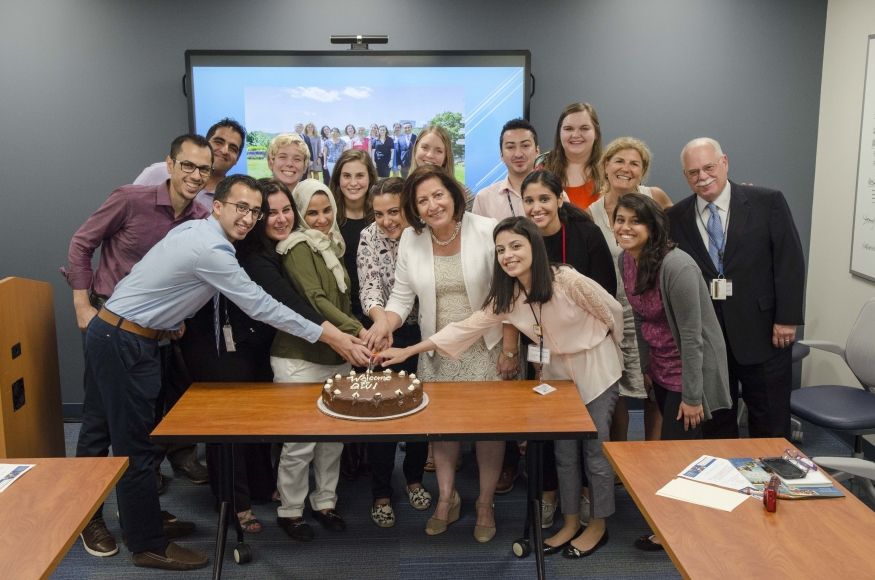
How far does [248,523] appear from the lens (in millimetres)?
3678

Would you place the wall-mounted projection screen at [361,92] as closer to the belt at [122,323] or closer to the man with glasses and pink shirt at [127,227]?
the man with glasses and pink shirt at [127,227]

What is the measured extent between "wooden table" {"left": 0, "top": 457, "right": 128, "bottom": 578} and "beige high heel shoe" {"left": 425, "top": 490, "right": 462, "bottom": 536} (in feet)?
5.17

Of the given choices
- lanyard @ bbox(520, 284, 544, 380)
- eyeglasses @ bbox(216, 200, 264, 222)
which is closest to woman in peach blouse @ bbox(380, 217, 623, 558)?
lanyard @ bbox(520, 284, 544, 380)

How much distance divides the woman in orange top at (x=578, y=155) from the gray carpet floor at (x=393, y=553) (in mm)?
1638

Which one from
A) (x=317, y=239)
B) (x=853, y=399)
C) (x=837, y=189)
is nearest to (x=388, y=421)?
(x=317, y=239)

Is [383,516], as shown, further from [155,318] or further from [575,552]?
[155,318]

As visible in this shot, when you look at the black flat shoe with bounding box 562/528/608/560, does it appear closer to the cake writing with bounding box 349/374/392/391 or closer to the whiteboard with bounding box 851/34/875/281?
the cake writing with bounding box 349/374/392/391

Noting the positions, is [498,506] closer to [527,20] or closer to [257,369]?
[257,369]

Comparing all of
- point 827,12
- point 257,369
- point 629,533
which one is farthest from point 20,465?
point 827,12

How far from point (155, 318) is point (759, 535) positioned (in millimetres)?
2358

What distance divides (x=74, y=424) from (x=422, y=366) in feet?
9.96

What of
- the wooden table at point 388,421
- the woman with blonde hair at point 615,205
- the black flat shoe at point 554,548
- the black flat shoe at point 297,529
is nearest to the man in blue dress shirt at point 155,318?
A: the wooden table at point 388,421

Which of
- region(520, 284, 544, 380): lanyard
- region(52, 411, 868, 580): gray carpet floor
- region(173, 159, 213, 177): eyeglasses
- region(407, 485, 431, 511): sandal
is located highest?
region(173, 159, 213, 177): eyeglasses

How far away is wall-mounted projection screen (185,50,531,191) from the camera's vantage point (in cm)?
485
